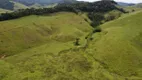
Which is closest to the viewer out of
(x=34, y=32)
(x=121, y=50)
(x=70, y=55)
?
(x=70, y=55)

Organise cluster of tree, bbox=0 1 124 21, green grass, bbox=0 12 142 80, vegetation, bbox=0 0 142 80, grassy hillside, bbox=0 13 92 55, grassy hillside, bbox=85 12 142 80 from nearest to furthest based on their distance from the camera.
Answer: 1. green grass, bbox=0 12 142 80
2. vegetation, bbox=0 0 142 80
3. grassy hillside, bbox=85 12 142 80
4. grassy hillside, bbox=0 13 92 55
5. cluster of tree, bbox=0 1 124 21

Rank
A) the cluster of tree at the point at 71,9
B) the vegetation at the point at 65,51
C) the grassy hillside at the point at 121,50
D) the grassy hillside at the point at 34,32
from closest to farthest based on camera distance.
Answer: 1. the vegetation at the point at 65,51
2. the grassy hillside at the point at 121,50
3. the grassy hillside at the point at 34,32
4. the cluster of tree at the point at 71,9

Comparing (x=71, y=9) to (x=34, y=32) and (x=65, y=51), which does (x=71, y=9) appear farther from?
(x=65, y=51)

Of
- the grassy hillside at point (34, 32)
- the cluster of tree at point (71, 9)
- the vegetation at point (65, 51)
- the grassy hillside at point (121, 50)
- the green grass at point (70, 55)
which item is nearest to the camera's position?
the green grass at point (70, 55)

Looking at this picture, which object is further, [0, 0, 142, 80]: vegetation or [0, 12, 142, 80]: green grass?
[0, 0, 142, 80]: vegetation

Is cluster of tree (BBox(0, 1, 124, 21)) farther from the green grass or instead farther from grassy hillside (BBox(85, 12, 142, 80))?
grassy hillside (BBox(85, 12, 142, 80))

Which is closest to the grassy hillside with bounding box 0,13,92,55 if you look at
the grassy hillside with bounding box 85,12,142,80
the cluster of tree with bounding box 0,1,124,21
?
the cluster of tree with bounding box 0,1,124,21

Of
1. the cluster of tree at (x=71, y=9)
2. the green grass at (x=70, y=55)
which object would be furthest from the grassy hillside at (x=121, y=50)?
the cluster of tree at (x=71, y=9)

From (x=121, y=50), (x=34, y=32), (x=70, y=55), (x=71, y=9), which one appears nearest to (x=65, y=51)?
(x=70, y=55)

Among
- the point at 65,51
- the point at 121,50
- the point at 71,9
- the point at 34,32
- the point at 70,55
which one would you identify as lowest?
the point at 70,55

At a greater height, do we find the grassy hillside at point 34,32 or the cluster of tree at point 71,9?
the cluster of tree at point 71,9

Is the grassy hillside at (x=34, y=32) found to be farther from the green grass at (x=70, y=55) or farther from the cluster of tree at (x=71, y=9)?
the cluster of tree at (x=71, y=9)
